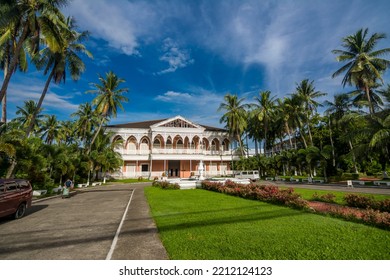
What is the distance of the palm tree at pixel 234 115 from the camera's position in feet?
136

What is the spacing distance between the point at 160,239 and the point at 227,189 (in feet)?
32.1

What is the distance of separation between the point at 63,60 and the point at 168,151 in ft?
74.7

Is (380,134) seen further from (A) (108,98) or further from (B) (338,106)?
(A) (108,98)

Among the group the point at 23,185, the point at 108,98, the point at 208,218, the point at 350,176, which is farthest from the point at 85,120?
the point at 350,176

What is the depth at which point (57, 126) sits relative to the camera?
4312cm

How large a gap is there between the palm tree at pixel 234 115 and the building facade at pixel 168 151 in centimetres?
411

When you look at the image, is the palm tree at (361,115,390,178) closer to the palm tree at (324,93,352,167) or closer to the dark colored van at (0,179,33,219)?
the palm tree at (324,93,352,167)

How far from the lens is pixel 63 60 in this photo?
19.3m

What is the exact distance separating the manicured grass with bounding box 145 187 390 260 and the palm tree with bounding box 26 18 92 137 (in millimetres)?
17615

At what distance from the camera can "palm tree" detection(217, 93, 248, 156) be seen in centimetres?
4147

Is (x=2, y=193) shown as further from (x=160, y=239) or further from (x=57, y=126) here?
(x=57, y=126)

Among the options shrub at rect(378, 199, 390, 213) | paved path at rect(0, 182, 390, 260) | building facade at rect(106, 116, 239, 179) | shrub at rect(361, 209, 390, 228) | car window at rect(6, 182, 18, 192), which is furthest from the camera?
building facade at rect(106, 116, 239, 179)

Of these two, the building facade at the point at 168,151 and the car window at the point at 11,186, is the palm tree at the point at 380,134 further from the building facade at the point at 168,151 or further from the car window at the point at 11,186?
the building facade at the point at 168,151

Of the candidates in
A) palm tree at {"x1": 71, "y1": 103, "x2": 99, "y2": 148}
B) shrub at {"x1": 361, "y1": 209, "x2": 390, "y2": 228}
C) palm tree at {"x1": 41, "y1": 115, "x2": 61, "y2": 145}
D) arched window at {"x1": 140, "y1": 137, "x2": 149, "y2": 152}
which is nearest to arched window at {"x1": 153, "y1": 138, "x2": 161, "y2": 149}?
arched window at {"x1": 140, "y1": 137, "x2": 149, "y2": 152}
